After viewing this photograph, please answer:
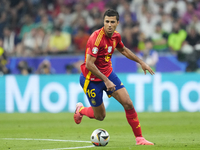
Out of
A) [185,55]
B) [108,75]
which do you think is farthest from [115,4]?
[108,75]

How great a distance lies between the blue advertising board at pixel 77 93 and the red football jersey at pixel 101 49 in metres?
7.56

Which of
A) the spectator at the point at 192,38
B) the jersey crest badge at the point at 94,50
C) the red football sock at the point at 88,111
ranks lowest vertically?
the red football sock at the point at 88,111

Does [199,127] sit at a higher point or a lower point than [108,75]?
lower

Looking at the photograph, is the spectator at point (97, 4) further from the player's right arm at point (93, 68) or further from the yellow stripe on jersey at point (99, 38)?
the player's right arm at point (93, 68)

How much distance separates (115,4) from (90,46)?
11.9 metres

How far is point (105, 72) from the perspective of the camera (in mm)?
7590

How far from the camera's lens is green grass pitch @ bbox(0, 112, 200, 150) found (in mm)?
7348

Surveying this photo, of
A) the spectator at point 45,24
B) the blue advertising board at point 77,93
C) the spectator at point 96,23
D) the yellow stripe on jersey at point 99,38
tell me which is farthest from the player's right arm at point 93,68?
the spectator at point 45,24

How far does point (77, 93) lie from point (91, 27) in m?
3.78

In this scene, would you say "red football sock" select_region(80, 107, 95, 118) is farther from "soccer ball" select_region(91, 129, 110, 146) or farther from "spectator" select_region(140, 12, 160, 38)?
"spectator" select_region(140, 12, 160, 38)

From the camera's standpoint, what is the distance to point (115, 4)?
18766 millimetres

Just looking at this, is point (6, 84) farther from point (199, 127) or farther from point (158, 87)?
point (199, 127)

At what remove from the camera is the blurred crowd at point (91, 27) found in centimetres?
1653

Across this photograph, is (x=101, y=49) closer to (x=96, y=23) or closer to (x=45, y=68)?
(x=45, y=68)
